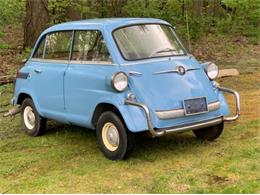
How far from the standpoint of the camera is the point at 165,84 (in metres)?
6.10

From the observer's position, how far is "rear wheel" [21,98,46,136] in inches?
303

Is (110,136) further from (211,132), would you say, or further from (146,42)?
(211,132)

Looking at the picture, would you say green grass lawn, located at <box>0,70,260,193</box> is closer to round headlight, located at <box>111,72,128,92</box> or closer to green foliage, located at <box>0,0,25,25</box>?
round headlight, located at <box>111,72,128,92</box>

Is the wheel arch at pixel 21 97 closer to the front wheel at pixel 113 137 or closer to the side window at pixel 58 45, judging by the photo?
the side window at pixel 58 45

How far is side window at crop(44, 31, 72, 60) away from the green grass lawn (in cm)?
126

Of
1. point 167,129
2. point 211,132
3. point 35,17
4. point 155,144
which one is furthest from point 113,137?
point 35,17

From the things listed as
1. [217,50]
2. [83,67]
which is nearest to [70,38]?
[83,67]

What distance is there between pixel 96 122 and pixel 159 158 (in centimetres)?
96

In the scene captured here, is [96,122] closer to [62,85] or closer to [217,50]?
[62,85]

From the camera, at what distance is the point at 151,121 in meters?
5.80

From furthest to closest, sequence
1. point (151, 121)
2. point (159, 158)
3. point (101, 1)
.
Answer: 1. point (101, 1)
2. point (159, 158)
3. point (151, 121)

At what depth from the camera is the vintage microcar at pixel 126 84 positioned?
595 cm

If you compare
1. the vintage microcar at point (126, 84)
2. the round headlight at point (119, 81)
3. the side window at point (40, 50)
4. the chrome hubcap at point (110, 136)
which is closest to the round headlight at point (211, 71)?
the vintage microcar at point (126, 84)

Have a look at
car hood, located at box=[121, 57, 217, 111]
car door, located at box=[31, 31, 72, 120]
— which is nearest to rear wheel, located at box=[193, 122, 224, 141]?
car hood, located at box=[121, 57, 217, 111]
